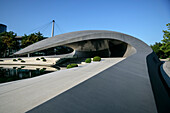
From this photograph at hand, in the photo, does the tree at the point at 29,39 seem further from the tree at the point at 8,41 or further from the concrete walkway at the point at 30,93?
the concrete walkway at the point at 30,93

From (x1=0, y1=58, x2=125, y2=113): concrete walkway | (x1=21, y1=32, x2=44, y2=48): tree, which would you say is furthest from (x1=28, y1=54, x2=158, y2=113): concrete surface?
(x1=21, y1=32, x2=44, y2=48): tree

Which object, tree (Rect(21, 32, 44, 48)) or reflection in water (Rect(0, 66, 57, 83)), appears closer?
reflection in water (Rect(0, 66, 57, 83))

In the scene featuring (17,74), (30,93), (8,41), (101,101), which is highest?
(8,41)

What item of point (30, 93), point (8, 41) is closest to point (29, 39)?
point (8, 41)

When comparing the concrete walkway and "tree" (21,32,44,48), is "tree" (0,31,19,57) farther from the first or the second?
the concrete walkway

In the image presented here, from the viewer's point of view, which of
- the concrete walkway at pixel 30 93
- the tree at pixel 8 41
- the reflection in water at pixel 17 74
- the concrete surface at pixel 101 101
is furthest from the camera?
the tree at pixel 8 41

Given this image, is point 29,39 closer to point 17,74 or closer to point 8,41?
point 8,41

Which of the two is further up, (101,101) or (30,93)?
(101,101)

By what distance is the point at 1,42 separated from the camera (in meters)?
38.4

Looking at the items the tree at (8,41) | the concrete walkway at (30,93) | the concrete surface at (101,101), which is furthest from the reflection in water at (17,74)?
the tree at (8,41)

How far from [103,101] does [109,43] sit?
2177cm

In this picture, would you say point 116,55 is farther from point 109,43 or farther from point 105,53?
point 109,43

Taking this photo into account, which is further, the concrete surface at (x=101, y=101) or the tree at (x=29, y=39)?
the tree at (x=29, y=39)

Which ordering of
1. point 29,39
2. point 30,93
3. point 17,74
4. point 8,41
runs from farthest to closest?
1. point 29,39
2. point 8,41
3. point 17,74
4. point 30,93
